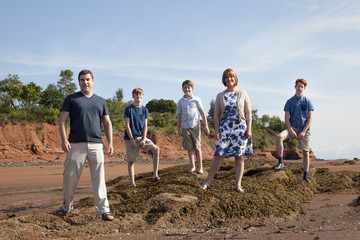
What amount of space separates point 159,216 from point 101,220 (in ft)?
2.79

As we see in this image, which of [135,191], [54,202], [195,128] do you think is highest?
[195,128]

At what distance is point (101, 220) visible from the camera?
15.4 feet

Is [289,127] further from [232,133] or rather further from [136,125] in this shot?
[136,125]

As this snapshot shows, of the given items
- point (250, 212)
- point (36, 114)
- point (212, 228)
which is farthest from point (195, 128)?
point (36, 114)

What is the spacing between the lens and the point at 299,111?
24.4 feet

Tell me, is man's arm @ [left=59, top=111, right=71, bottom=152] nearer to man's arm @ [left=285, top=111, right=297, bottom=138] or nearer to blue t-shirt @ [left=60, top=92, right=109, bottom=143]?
blue t-shirt @ [left=60, top=92, right=109, bottom=143]

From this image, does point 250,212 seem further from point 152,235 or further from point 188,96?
point 188,96

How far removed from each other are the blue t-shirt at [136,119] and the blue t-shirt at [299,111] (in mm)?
3469

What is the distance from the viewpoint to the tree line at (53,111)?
31.6m

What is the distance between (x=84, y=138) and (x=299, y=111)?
5040 millimetres

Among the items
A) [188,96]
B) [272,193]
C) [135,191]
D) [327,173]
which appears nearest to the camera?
[272,193]

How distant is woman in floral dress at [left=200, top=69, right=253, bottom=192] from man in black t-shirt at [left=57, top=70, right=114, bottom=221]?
76.7 inches

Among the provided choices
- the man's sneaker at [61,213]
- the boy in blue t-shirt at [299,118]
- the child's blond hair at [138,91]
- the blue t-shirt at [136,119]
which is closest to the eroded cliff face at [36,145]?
the blue t-shirt at [136,119]

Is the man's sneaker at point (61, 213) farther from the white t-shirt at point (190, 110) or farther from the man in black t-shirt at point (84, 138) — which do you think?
the white t-shirt at point (190, 110)
